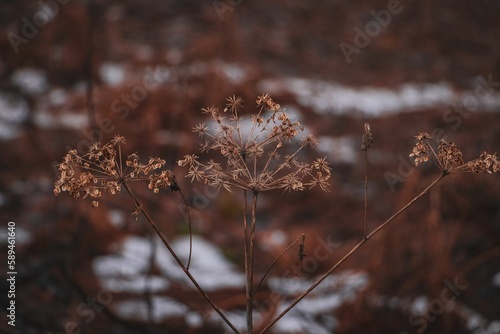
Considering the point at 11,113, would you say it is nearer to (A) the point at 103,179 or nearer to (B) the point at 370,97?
(B) the point at 370,97

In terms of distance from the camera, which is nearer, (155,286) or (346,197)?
(155,286)

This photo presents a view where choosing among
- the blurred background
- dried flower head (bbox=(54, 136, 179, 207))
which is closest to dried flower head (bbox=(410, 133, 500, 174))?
dried flower head (bbox=(54, 136, 179, 207))

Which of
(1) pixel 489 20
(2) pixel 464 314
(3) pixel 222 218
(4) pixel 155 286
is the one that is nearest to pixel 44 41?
(3) pixel 222 218

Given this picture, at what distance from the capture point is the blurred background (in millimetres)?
3328

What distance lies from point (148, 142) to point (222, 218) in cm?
146

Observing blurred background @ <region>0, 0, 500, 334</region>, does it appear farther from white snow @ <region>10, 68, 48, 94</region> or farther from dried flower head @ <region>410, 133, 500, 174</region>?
dried flower head @ <region>410, 133, 500, 174</region>

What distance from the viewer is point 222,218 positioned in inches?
210

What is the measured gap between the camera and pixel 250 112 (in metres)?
6.81

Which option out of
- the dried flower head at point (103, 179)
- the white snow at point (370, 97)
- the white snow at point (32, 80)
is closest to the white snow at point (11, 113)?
the white snow at point (32, 80)

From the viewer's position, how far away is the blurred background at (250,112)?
333cm

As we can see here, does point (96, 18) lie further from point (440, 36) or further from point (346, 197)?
point (440, 36)

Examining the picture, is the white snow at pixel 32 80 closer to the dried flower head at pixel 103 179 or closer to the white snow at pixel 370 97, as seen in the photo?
the white snow at pixel 370 97

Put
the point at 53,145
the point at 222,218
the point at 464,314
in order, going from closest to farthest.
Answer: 1. the point at 464,314
2. the point at 222,218
3. the point at 53,145

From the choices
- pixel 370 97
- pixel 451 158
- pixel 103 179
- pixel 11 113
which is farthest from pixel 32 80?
pixel 451 158
